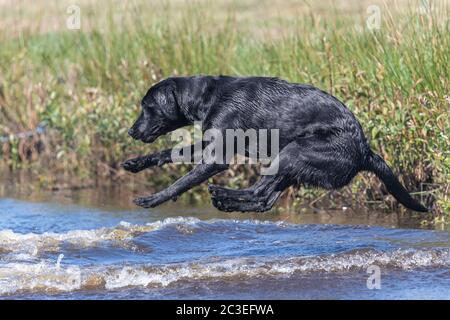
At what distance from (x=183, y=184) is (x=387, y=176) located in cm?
135

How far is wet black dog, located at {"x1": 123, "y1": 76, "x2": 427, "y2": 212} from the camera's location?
6676mm

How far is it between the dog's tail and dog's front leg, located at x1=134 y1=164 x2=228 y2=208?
959 millimetres

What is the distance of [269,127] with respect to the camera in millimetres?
6902

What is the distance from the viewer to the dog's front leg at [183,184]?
6.81m

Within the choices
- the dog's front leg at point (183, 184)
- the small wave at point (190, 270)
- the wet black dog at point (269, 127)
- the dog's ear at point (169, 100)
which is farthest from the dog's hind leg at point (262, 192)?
the dog's ear at point (169, 100)

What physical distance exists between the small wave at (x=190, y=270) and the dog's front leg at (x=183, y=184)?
1.39 ft

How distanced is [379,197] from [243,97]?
195 cm

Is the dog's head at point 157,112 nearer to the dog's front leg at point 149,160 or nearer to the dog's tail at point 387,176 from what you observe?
the dog's front leg at point 149,160

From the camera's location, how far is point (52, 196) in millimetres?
9859

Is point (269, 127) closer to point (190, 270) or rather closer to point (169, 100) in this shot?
point (169, 100)

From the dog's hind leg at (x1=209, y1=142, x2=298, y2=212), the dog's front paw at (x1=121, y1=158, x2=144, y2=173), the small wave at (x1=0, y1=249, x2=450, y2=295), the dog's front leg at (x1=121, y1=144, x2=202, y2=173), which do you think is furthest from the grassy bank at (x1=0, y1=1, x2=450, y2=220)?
the dog's front paw at (x1=121, y1=158, x2=144, y2=173)

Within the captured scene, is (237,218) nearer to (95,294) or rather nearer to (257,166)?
(257,166)
